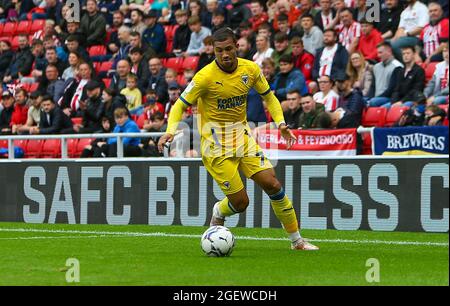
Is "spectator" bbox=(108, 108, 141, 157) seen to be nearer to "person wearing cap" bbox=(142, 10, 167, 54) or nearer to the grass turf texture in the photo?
the grass turf texture

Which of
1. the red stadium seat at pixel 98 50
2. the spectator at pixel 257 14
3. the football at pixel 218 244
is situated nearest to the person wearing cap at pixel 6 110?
the red stadium seat at pixel 98 50

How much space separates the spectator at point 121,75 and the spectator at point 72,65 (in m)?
0.93

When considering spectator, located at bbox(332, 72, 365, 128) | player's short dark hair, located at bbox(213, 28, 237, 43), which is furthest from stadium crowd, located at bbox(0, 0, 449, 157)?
player's short dark hair, located at bbox(213, 28, 237, 43)

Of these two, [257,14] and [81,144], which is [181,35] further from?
[81,144]

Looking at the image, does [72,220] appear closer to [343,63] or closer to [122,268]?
[343,63]

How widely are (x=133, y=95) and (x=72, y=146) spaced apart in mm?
1977

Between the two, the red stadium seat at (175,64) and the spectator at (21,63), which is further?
the spectator at (21,63)

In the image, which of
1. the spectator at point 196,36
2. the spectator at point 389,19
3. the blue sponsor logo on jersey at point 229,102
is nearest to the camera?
the blue sponsor logo on jersey at point 229,102

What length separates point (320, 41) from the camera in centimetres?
1884

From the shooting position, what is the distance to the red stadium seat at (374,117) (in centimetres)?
1667

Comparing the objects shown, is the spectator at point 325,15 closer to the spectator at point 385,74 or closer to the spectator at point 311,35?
the spectator at point 311,35

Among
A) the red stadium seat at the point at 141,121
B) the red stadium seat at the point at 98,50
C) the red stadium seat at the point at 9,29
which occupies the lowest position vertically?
the red stadium seat at the point at 141,121

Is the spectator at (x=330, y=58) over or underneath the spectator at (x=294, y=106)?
over

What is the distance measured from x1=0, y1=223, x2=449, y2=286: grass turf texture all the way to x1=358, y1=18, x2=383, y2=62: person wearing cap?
172 inches
